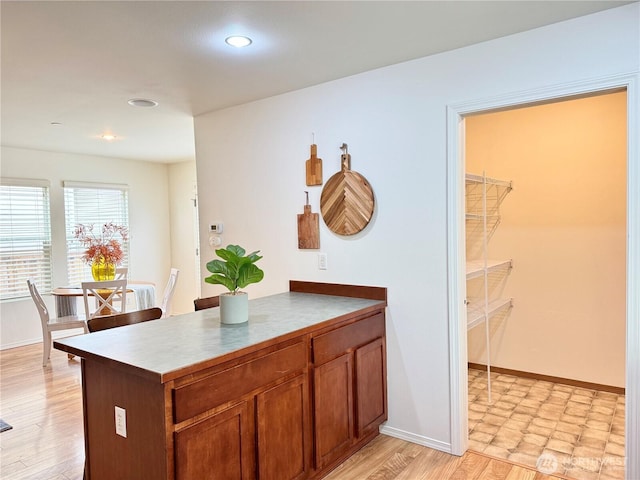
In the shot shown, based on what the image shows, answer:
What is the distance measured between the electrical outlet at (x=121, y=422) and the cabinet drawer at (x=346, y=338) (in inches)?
35.7

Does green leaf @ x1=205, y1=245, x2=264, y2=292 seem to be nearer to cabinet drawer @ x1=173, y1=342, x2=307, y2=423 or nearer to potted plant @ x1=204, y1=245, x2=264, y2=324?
potted plant @ x1=204, y1=245, x2=264, y2=324

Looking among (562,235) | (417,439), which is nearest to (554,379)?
(562,235)

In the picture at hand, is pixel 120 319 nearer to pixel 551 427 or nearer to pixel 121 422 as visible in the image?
pixel 121 422

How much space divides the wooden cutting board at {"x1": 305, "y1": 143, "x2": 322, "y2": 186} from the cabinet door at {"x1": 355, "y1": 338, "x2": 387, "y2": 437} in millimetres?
1176

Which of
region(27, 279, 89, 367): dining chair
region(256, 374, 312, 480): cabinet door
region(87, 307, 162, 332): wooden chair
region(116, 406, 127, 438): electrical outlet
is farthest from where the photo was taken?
region(27, 279, 89, 367): dining chair

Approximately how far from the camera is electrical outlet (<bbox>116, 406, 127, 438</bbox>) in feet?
5.66

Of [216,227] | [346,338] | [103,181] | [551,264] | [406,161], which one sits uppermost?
[103,181]

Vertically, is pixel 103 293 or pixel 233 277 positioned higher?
pixel 233 277

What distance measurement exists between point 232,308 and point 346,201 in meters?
1.13

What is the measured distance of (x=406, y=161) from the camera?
8.92 feet

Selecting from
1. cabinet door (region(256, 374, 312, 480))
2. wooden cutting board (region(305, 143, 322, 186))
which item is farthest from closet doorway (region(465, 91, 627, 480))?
cabinet door (region(256, 374, 312, 480))

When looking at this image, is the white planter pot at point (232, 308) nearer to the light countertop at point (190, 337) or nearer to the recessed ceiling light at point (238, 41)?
the light countertop at point (190, 337)

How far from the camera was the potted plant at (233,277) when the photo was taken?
219 centimetres

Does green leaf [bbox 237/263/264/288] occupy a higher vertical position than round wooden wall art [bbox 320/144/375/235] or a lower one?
lower
